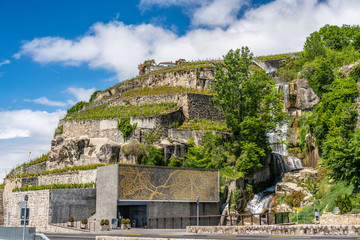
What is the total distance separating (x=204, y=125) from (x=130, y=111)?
10.9 m

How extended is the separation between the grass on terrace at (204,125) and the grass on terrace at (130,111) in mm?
3005

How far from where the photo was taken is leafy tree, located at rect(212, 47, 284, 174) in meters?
44.6

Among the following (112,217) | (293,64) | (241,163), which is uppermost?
(293,64)

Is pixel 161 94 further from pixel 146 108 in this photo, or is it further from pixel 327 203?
pixel 327 203

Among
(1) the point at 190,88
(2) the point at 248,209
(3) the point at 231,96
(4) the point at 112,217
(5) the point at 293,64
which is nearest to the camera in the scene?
(4) the point at 112,217

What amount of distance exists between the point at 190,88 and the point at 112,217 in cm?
3722

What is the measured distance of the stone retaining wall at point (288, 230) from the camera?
20.0 meters

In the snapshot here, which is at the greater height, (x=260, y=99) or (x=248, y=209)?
(x=260, y=99)

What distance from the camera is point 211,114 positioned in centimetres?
5775

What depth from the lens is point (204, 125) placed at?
2079 inches

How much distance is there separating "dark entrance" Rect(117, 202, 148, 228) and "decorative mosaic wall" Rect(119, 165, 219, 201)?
89 centimetres

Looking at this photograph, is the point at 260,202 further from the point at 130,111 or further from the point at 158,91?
the point at 158,91

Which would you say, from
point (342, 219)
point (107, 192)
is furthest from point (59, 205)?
point (342, 219)

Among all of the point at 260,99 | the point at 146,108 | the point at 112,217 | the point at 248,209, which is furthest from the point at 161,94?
the point at 112,217
